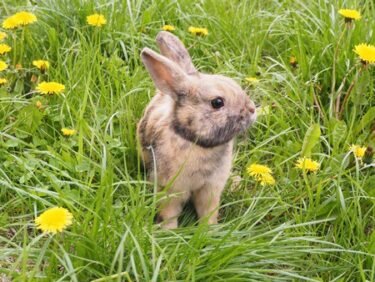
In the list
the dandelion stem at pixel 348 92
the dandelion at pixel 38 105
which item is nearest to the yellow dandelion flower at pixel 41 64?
the dandelion at pixel 38 105


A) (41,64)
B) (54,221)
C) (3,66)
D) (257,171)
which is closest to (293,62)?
(257,171)

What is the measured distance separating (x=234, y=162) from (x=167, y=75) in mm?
746

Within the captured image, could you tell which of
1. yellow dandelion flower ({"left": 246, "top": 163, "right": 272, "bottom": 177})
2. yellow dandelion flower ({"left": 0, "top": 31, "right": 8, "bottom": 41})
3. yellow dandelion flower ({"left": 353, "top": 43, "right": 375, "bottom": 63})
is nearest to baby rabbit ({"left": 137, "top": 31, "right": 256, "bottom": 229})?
yellow dandelion flower ({"left": 246, "top": 163, "right": 272, "bottom": 177})

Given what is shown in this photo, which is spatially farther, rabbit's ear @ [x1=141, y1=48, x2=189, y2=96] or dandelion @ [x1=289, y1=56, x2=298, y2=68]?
dandelion @ [x1=289, y1=56, x2=298, y2=68]

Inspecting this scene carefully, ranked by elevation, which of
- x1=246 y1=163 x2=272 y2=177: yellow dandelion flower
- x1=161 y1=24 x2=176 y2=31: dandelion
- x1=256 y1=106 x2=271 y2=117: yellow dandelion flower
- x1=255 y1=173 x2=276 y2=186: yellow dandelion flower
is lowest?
x1=255 y1=173 x2=276 y2=186: yellow dandelion flower

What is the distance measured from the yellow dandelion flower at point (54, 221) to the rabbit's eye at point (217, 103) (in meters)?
0.98

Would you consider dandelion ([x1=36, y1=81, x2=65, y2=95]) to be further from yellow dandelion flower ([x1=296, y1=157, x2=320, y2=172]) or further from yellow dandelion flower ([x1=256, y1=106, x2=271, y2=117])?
yellow dandelion flower ([x1=296, y1=157, x2=320, y2=172])

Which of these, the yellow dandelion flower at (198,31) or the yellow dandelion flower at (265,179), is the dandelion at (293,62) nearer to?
the yellow dandelion flower at (198,31)

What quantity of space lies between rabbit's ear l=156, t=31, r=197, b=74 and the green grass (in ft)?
1.33

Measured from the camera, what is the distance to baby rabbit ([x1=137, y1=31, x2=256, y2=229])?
11.4 ft

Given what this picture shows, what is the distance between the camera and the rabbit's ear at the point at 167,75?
11.5 ft

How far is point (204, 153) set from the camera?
11.6 ft

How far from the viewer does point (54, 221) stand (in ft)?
9.12

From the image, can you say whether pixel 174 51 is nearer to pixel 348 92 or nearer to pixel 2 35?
pixel 348 92
